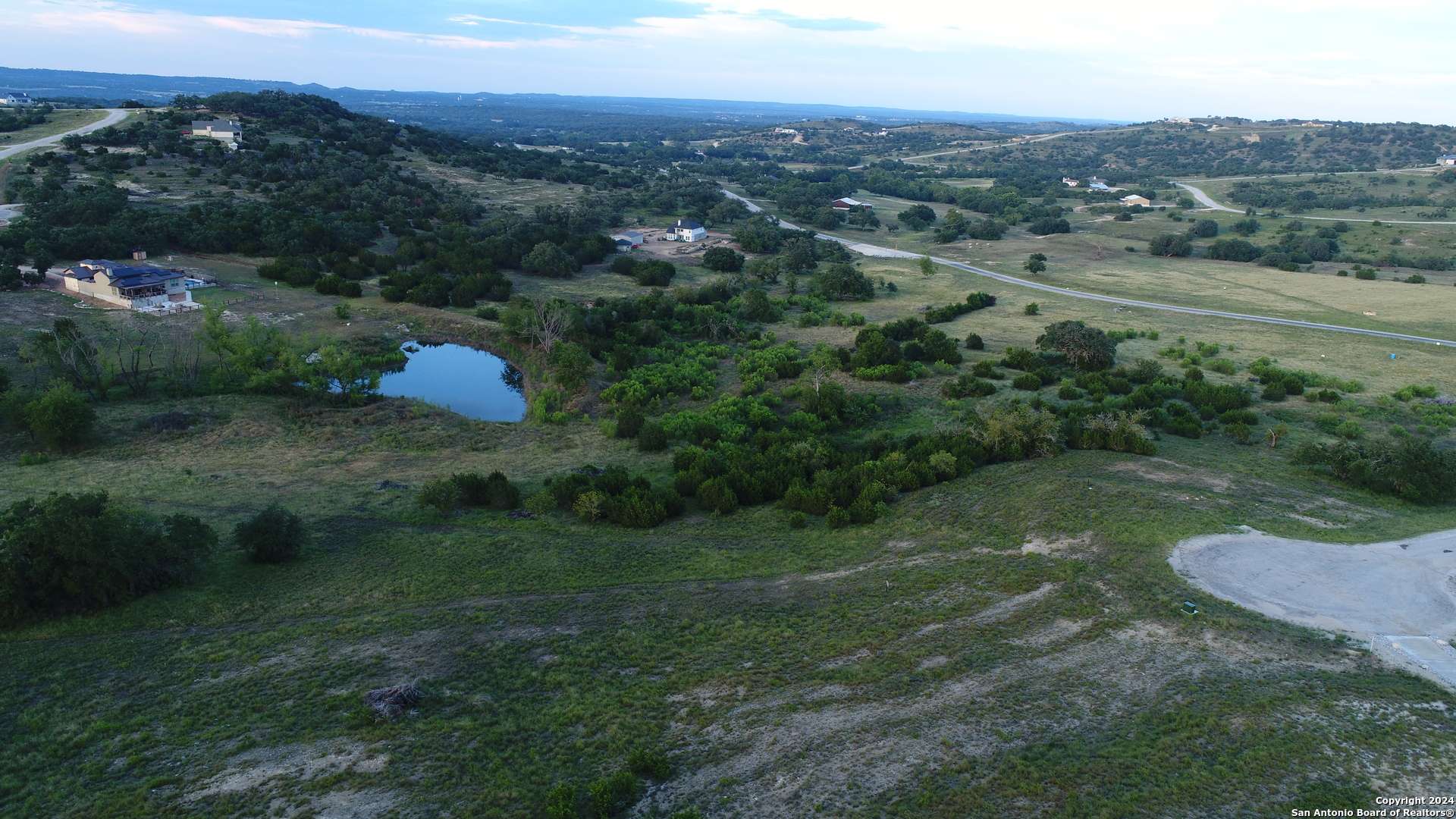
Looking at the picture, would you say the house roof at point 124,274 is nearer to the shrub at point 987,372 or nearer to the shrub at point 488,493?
the shrub at point 488,493

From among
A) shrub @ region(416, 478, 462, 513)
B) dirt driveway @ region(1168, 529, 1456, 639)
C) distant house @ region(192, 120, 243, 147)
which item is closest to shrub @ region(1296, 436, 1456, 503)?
dirt driveway @ region(1168, 529, 1456, 639)

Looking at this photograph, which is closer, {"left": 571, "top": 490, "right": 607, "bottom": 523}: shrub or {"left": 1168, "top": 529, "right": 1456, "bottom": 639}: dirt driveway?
{"left": 1168, "top": 529, "right": 1456, "bottom": 639}: dirt driveway

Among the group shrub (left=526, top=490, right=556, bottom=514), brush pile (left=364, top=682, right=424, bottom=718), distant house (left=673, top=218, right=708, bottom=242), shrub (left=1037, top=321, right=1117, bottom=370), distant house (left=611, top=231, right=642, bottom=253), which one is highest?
distant house (left=673, top=218, right=708, bottom=242)

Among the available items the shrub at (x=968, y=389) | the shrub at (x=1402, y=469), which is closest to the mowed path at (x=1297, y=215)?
the shrub at (x=968, y=389)

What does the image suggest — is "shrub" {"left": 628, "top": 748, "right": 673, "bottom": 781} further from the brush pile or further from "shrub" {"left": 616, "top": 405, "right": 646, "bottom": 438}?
"shrub" {"left": 616, "top": 405, "right": 646, "bottom": 438}

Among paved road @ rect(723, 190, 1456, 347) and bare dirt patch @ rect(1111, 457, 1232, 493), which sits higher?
paved road @ rect(723, 190, 1456, 347)

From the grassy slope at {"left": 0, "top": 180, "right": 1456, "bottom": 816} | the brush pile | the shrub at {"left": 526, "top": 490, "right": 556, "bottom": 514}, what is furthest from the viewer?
the shrub at {"left": 526, "top": 490, "right": 556, "bottom": 514}
